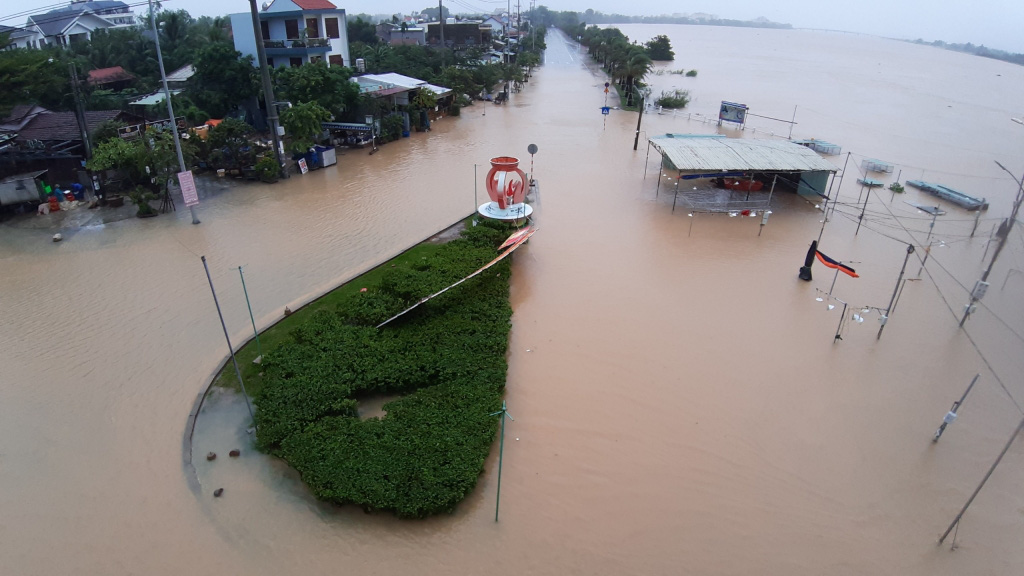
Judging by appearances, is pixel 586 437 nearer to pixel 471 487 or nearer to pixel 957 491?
pixel 471 487

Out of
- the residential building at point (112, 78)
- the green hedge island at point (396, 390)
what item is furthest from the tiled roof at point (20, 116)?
the green hedge island at point (396, 390)

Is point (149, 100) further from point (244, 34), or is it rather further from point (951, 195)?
point (951, 195)

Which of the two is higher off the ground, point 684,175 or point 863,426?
point 684,175

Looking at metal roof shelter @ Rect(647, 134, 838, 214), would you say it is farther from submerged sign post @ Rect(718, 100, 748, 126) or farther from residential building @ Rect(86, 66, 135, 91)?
residential building @ Rect(86, 66, 135, 91)

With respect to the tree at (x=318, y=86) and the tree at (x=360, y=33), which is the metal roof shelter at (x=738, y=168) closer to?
the tree at (x=318, y=86)

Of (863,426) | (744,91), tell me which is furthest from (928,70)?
(863,426)

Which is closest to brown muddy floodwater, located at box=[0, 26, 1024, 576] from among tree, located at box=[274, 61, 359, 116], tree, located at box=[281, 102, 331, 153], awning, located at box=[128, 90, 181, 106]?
tree, located at box=[281, 102, 331, 153]
